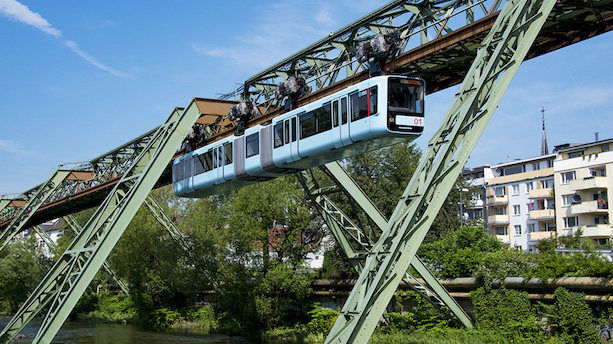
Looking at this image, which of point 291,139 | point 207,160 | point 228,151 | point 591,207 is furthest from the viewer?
point 591,207

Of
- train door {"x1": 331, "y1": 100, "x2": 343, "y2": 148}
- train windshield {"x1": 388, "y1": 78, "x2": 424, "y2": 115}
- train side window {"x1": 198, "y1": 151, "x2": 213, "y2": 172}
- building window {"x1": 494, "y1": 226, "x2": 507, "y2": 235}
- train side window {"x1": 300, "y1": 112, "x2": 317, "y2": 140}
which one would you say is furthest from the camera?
building window {"x1": 494, "y1": 226, "x2": 507, "y2": 235}

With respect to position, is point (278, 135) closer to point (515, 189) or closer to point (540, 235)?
point (540, 235)

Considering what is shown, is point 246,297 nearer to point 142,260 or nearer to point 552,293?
point 142,260

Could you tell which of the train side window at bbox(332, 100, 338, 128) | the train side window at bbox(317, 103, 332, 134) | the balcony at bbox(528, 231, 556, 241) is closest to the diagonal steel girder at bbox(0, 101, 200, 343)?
the train side window at bbox(317, 103, 332, 134)

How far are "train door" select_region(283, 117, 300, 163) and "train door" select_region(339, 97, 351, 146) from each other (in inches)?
97.5

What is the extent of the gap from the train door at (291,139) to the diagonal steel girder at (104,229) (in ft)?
19.9

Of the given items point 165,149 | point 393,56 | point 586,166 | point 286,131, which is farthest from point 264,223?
point 586,166

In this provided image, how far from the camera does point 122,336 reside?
135 ft

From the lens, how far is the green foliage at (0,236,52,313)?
198 feet

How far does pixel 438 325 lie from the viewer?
27.0m

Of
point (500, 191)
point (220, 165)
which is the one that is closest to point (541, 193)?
point (500, 191)

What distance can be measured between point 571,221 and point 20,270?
5524cm

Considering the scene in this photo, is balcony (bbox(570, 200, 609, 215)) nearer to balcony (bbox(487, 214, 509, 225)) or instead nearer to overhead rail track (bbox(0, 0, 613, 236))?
balcony (bbox(487, 214, 509, 225))

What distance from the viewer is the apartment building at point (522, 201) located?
69062 mm
